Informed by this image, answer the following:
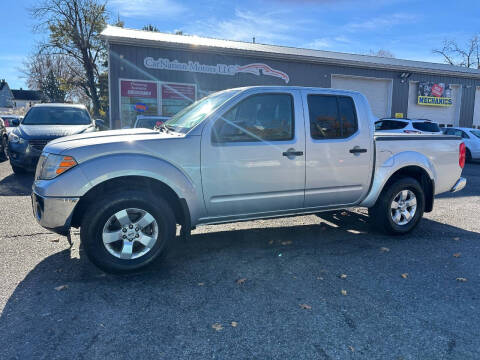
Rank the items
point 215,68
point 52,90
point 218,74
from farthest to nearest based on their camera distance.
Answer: point 52,90 → point 218,74 → point 215,68

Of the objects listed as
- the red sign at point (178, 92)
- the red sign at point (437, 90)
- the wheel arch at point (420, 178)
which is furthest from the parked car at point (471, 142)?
the wheel arch at point (420, 178)

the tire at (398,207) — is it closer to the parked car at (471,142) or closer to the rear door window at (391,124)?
the rear door window at (391,124)

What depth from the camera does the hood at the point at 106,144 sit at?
344 cm

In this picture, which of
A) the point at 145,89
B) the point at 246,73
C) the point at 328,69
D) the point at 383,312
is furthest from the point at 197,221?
the point at 328,69

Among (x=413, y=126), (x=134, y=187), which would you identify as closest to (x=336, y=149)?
(x=134, y=187)

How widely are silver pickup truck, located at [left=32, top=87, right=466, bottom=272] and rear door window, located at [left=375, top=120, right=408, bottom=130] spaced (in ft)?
31.0

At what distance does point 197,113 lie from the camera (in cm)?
423

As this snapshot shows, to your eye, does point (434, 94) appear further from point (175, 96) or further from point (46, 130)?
point (46, 130)

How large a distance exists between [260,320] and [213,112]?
2181 millimetres

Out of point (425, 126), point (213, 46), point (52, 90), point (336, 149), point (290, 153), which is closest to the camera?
point (290, 153)

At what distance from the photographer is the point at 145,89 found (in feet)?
47.9

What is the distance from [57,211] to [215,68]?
43.1ft

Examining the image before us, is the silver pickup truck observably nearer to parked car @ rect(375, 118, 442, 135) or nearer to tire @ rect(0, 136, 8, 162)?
parked car @ rect(375, 118, 442, 135)

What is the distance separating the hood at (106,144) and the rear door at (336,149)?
5.33 ft
